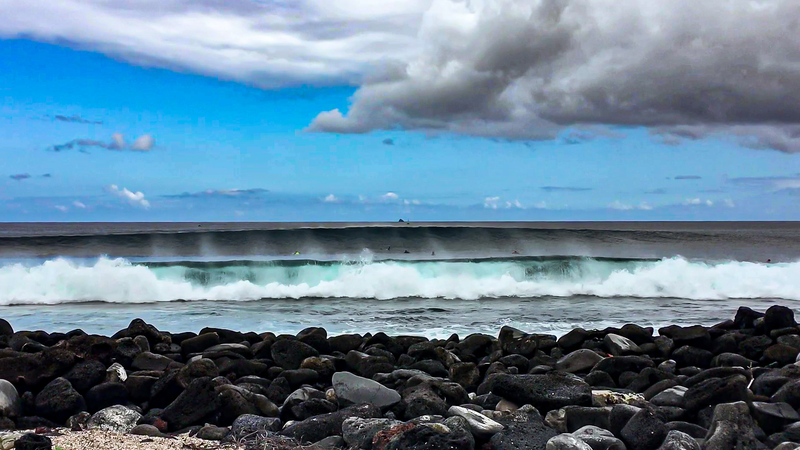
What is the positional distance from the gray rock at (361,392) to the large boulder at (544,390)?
0.82 m

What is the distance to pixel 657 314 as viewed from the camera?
11.4m

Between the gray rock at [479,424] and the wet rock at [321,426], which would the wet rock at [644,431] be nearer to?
the gray rock at [479,424]

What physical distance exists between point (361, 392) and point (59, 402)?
2315mm

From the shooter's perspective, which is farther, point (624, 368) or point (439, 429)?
point (624, 368)

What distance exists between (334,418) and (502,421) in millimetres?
1128

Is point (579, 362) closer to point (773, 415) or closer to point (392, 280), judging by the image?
point (773, 415)

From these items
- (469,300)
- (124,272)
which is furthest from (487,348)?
(124,272)

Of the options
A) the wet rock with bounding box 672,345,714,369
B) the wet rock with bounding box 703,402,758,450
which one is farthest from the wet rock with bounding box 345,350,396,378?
the wet rock with bounding box 703,402,758,450

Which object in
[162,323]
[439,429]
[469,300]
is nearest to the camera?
[439,429]

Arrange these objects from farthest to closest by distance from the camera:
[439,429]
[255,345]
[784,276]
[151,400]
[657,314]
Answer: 1. [784,276]
2. [657,314]
3. [255,345]
4. [151,400]
5. [439,429]

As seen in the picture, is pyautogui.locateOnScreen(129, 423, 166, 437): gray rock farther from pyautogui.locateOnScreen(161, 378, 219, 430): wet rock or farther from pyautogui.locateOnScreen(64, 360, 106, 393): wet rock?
pyautogui.locateOnScreen(64, 360, 106, 393): wet rock

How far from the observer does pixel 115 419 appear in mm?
4645

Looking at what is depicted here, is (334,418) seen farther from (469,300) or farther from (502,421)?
(469,300)

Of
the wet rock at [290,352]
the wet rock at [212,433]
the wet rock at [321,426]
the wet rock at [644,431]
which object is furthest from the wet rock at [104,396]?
the wet rock at [644,431]
